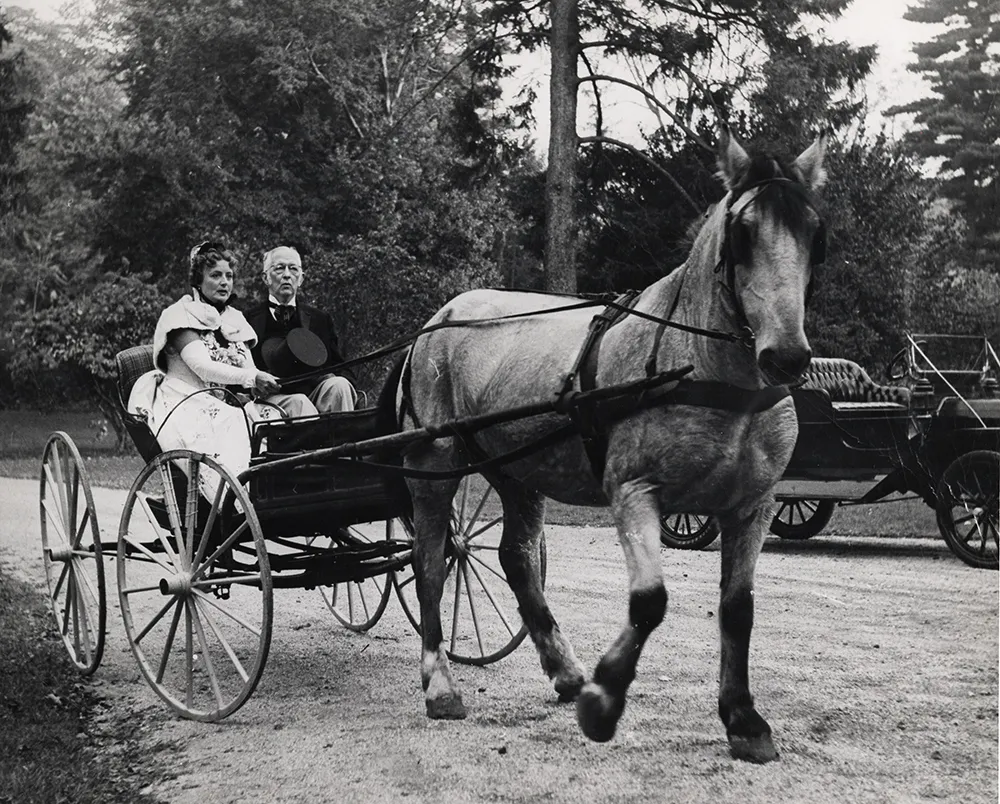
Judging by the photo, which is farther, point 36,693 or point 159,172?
point 159,172

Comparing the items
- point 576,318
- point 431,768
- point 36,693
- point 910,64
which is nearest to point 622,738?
point 431,768

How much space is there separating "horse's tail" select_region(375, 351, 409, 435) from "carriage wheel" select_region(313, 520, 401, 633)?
0.89 m

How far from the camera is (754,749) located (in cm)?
328

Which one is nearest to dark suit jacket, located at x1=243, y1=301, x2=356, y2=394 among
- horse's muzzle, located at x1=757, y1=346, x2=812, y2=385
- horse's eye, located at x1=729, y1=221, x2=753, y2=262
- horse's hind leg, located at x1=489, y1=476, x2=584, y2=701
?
horse's hind leg, located at x1=489, y1=476, x2=584, y2=701

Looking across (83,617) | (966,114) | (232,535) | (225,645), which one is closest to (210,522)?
(232,535)

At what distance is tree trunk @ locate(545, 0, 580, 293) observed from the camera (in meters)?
4.82

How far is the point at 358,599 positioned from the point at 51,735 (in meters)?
3.01

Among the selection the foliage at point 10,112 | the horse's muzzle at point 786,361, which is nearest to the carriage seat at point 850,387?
the horse's muzzle at point 786,361

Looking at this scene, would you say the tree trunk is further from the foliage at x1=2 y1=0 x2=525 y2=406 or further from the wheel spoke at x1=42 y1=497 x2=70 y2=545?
the wheel spoke at x1=42 y1=497 x2=70 y2=545

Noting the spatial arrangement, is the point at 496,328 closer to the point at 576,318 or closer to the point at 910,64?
the point at 576,318

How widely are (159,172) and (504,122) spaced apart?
2.46 meters

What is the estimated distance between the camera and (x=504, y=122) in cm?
677

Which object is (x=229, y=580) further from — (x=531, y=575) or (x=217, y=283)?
(x=217, y=283)

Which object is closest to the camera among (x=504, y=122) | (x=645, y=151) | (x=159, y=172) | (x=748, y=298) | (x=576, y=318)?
(x=748, y=298)
